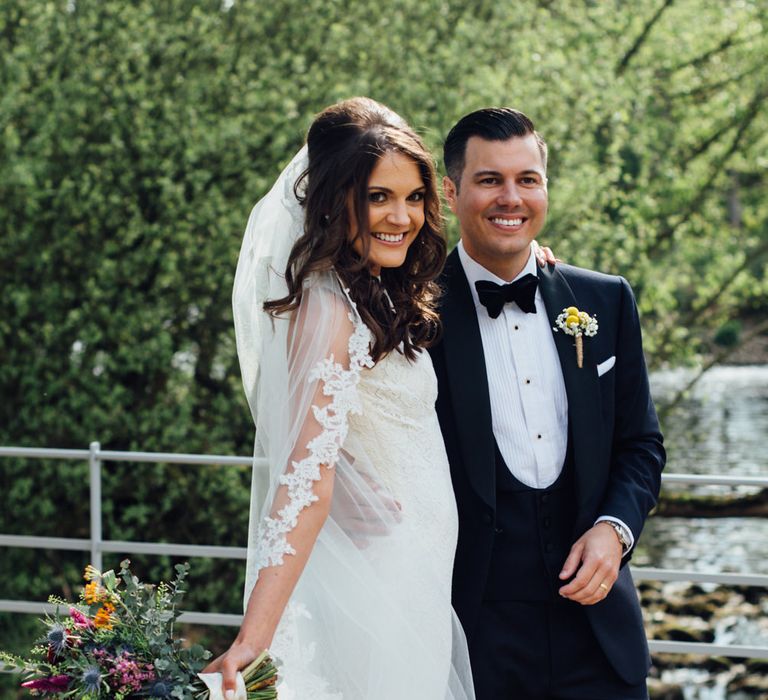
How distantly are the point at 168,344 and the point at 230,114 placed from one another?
1.62 metres

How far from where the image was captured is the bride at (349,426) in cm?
234

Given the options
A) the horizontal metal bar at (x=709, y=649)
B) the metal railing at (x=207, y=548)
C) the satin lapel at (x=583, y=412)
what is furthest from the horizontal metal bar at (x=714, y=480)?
the satin lapel at (x=583, y=412)

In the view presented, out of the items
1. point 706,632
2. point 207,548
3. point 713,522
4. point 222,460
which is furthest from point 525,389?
point 713,522

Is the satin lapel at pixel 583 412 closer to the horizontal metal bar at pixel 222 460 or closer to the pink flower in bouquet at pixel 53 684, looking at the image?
the horizontal metal bar at pixel 222 460

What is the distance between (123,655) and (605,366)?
1374 millimetres

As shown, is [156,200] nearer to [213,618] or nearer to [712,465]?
[213,618]

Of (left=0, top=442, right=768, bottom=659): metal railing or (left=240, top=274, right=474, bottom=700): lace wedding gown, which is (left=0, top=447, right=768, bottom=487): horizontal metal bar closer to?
(left=0, top=442, right=768, bottom=659): metal railing

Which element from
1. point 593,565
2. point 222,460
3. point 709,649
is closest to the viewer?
point 593,565

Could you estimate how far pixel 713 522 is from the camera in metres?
12.6

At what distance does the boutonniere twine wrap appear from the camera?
9.30ft

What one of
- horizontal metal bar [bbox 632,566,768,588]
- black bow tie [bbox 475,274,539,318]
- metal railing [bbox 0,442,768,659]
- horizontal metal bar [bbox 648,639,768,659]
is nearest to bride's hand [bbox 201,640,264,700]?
black bow tie [bbox 475,274,539,318]

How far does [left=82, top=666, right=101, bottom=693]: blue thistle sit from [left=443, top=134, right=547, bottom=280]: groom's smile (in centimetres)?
140

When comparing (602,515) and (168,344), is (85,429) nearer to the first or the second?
(168,344)

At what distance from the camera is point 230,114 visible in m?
7.62
